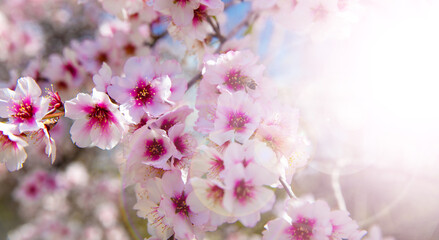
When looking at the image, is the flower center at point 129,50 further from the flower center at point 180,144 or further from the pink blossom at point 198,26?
the flower center at point 180,144

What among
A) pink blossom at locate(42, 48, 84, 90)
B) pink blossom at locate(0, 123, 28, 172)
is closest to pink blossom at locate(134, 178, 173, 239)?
pink blossom at locate(0, 123, 28, 172)

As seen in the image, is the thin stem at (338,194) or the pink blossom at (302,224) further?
the thin stem at (338,194)

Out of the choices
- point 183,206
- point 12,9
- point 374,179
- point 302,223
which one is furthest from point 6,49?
point 374,179

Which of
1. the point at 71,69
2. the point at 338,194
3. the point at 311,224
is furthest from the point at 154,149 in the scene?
the point at 71,69

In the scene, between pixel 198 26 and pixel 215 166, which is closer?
pixel 215 166

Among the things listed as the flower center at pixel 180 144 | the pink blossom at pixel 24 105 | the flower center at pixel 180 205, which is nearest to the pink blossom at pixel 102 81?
the pink blossom at pixel 24 105

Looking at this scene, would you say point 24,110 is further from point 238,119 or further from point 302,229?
point 302,229
